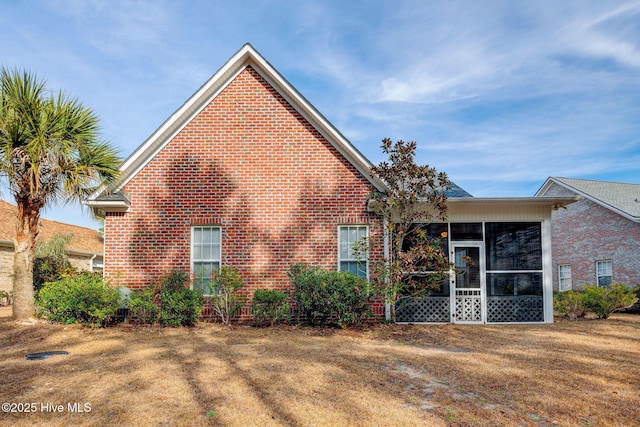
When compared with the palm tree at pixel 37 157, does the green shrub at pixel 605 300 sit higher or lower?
lower

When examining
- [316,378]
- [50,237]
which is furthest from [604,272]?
[50,237]

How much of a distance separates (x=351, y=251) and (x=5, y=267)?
17.1 m

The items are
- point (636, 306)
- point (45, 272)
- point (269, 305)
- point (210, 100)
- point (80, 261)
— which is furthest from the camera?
point (80, 261)

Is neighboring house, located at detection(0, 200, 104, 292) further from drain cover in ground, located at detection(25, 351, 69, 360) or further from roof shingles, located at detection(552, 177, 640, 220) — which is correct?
roof shingles, located at detection(552, 177, 640, 220)

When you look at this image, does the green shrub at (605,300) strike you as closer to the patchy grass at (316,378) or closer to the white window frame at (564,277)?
the patchy grass at (316,378)

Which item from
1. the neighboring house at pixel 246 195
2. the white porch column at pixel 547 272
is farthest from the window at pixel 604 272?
the neighboring house at pixel 246 195

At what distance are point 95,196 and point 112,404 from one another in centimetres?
774

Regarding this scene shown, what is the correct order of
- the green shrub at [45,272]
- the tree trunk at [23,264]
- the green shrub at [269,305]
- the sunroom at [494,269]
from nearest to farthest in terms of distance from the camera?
the green shrub at [269,305]
the tree trunk at [23,264]
the sunroom at [494,269]
the green shrub at [45,272]

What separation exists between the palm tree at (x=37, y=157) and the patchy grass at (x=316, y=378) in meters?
2.23

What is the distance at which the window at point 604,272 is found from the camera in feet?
69.7

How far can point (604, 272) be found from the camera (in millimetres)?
21531

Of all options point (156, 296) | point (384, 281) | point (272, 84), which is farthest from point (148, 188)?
point (384, 281)

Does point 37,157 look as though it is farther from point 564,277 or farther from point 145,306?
point 564,277

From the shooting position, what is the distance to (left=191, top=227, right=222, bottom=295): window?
12.3m
